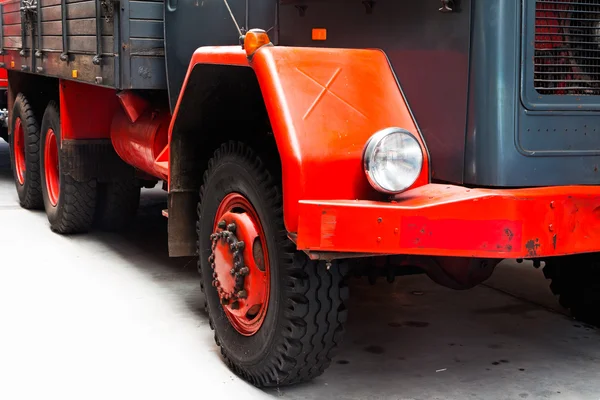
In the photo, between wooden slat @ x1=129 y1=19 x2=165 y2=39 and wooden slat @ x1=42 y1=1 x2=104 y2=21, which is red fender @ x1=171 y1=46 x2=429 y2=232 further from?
wooden slat @ x1=42 y1=1 x2=104 y2=21

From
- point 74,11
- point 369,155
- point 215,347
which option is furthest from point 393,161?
point 74,11

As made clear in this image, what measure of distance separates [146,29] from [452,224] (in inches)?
108

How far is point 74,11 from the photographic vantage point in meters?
6.10

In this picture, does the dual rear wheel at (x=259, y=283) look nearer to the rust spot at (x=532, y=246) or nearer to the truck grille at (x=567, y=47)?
the rust spot at (x=532, y=246)

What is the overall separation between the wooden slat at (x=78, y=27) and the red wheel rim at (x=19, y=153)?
5.95ft

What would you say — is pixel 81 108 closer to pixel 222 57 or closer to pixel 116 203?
pixel 116 203

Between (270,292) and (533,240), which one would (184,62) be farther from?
(533,240)

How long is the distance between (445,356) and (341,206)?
4.85ft

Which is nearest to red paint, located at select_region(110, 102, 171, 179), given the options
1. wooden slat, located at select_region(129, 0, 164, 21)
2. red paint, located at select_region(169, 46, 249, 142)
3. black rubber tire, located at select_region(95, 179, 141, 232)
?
wooden slat, located at select_region(129, 0, 164, 21)

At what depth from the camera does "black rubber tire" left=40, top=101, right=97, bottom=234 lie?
270 inches

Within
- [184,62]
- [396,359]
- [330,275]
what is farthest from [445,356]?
[184,62]

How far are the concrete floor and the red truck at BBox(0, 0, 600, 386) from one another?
0.35 m

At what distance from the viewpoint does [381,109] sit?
A: 3.53m

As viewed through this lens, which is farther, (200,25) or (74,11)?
(74,11)
